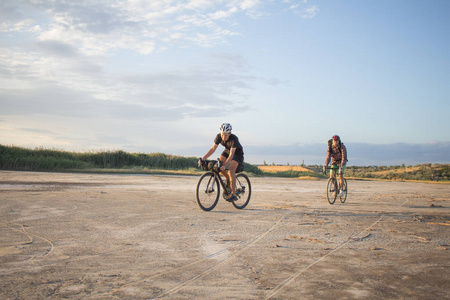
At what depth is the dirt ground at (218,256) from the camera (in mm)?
3867

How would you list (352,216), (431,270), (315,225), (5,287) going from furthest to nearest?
(352,216)
(315,225)
(431,270)
(5,287)

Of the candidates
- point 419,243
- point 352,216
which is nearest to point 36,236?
point 419,243

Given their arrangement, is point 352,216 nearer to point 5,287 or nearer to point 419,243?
point 419,243

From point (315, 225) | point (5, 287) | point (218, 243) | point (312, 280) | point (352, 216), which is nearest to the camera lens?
point (5, 287)

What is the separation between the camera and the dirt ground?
387cm

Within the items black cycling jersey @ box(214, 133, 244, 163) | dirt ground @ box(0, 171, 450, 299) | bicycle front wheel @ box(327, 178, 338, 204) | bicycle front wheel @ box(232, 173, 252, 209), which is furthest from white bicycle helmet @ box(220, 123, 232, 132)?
bicycle front wheel @ box(327, 178, 338, 204)

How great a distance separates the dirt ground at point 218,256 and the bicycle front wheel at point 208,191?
26.7 inches

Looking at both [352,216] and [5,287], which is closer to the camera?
[5,287]

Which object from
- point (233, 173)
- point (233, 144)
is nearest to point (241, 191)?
point (233, 173)

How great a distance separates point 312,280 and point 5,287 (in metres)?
3.13

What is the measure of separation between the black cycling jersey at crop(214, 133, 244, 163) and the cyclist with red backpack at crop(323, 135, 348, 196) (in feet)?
15.0

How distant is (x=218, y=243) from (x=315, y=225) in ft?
9.31

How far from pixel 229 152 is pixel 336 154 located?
5083 mm

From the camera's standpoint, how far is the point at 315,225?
8.19 meters
